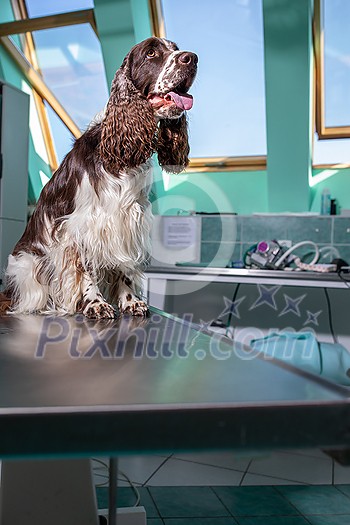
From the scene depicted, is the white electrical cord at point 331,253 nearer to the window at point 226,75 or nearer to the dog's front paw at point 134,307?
the window at point 226,75

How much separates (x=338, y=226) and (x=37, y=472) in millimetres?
3210

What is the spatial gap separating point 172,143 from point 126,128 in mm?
153

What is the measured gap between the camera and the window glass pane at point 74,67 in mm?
5176

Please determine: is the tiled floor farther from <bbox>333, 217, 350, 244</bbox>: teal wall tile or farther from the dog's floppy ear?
<bbox>333, 217, 350, 244</bbox>: teal wall tile

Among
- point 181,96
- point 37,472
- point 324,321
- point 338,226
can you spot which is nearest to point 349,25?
point 338,226

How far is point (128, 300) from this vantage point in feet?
3.99

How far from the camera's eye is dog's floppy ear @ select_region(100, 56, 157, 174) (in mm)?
1054

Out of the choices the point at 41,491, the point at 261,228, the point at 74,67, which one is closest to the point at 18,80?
the point at 74,67

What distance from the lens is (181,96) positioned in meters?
1.06

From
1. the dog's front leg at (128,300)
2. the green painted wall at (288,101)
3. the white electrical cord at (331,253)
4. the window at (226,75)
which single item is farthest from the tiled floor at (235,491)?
the window at (226,75)

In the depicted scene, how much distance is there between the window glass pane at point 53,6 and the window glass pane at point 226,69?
2.63 ft

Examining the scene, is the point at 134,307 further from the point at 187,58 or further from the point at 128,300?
the point at 187,58

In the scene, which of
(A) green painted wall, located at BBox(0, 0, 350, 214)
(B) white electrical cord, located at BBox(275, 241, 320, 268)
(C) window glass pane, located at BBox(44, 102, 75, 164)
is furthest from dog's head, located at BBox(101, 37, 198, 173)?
(C) window glass pane, located at BBox(44, 102, 75, 164)

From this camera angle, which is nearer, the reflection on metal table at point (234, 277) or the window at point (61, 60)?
the reflection on metal table at point (234, 277)
